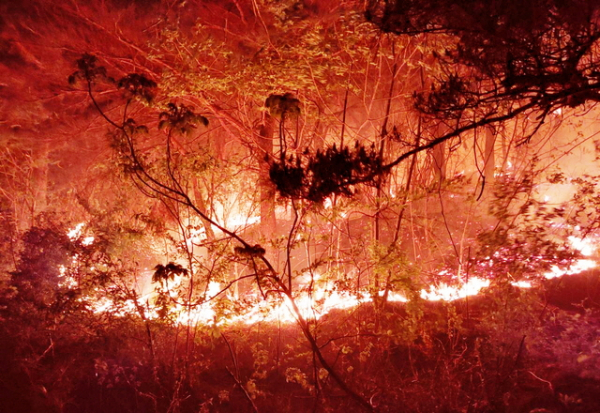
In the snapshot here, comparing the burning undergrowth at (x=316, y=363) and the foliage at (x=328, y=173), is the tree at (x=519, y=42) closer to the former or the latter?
the foliage at (x=328, y=173)

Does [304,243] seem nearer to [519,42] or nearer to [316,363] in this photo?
[316,363]

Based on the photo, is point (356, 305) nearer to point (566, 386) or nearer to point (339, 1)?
point (566, 386)

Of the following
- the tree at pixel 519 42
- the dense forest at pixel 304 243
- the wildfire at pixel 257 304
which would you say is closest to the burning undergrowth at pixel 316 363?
the dense forest at pixel 304 243

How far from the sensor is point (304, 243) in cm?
594

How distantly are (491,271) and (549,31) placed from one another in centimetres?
353

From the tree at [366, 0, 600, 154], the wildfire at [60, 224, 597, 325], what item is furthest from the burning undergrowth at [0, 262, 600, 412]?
the tree at [366, 0, 600, 154]

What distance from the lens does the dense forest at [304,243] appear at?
11.2 feet

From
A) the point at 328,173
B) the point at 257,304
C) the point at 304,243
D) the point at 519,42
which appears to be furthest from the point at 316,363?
the point at 519,42

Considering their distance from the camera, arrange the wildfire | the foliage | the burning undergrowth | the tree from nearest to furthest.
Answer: the tree < the foliage < the burning undergrowth < the wildfire

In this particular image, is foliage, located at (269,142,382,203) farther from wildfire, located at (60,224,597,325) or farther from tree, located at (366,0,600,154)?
wildfire, located at (60,224,597,325)

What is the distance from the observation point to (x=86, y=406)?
521 cm

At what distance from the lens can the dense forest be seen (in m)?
3.43

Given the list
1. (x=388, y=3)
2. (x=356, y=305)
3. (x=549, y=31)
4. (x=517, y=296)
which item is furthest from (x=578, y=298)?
(x=388, y=3)

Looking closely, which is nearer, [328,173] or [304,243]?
[328,173]
